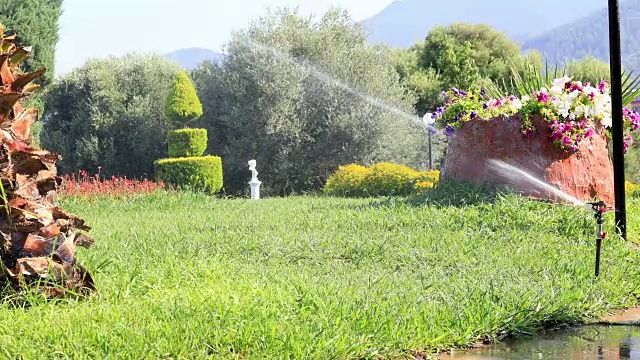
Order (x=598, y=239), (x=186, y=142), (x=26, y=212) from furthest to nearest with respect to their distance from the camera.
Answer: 1. (x=186, y=142)
2. (x=598, y=239)
3. (x=26, y=212)

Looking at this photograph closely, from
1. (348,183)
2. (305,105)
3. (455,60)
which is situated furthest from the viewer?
(455,60)

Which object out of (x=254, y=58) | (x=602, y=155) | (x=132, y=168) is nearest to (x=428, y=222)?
(x=602, y=155)

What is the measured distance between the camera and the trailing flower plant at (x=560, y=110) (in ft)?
34.0

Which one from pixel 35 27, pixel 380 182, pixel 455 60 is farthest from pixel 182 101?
pixel 455 60

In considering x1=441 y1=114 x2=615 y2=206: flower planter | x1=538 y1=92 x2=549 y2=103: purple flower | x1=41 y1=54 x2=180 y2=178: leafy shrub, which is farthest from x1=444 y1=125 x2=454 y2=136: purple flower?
x1=41 y1=54 x2=180 y2=178: leafy shrub

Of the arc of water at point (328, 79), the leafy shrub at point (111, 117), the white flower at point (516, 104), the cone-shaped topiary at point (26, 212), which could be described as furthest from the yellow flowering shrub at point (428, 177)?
the cone-shaped topiary at point (26, 212)

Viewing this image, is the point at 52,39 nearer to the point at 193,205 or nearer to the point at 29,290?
the point at 193,205

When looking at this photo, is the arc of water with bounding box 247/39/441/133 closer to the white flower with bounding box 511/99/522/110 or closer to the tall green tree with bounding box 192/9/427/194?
the tall green tree with bounding box 192/9/427/194

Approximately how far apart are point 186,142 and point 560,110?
1182 centimetres

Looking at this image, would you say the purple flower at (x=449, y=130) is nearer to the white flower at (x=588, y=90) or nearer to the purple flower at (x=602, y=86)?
the white flower at (x=588, y=90)

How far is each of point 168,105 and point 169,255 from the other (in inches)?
590

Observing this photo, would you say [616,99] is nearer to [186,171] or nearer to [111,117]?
[186,171]

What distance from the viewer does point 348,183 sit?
59.2 ft

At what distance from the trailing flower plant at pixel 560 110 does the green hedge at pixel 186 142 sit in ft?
33.6
